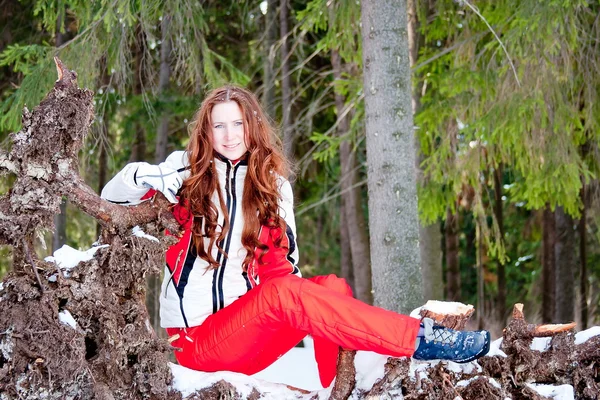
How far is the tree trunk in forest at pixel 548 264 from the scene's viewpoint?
11.0 meters

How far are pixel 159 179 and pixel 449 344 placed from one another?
1.47m

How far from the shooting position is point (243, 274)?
3375 mm

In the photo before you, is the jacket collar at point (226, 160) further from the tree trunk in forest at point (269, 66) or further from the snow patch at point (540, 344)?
the tree trunk in forest at point (269, 66)

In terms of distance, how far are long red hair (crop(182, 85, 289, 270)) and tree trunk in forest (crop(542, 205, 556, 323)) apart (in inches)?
328

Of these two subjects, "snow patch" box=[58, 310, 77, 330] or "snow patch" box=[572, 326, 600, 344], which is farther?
"snow patch" box=[572, 326, 600, 344]

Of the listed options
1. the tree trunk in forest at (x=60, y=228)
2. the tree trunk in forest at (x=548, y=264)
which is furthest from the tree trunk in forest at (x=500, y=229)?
the tree trunk in forest at (x=60, y=228)

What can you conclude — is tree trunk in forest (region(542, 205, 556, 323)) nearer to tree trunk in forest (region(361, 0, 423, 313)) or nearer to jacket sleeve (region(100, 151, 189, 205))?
tree trunk in forest (region(361, 0, 423, 313))

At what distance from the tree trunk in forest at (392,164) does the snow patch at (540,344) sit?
119cm

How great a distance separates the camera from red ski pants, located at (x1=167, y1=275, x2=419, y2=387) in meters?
2.93

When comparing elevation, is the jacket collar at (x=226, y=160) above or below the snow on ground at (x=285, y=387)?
above

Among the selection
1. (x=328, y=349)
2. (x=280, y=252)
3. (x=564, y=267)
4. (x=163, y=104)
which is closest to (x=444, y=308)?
(x=328, y=349)

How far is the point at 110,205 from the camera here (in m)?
3.06

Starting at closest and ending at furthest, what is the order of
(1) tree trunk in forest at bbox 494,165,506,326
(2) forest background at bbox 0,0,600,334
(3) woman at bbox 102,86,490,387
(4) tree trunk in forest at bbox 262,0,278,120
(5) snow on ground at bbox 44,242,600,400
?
(3) woman at bbox 102,86,490,387 → (5) snow on ground at bbox 44,242,600,400 → (2) forest background at bbox 0,0,600,334 → (4) tree trunk in forest at bbox 262,0,278,120 → (1) tree trunk in forest at bbox 494,165,506,326

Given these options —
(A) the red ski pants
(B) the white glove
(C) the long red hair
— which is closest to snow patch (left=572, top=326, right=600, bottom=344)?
(A) the red ski pants
